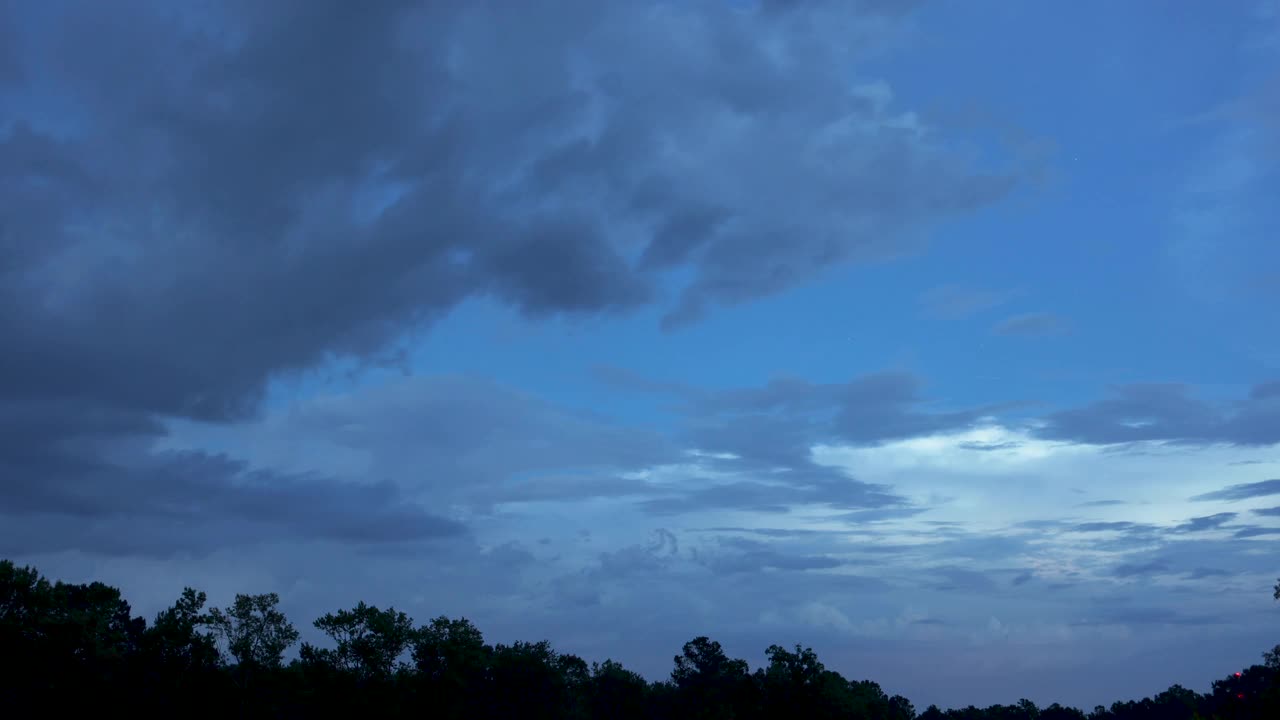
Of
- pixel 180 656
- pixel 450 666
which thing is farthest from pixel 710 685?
pixel 180 656

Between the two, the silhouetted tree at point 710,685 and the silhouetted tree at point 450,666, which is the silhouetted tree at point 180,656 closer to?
the silhouetted tree at point 450,666

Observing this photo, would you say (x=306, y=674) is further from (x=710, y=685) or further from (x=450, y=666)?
(x=710, y=685)

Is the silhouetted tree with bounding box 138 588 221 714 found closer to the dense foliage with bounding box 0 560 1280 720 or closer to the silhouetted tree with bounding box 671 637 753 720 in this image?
the dense foliage with bounding box 0 560 1280 720

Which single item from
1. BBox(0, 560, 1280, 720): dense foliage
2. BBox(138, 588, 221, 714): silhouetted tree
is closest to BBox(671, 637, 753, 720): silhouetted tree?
BBox(0, 560, 1280, 720): dense foliage

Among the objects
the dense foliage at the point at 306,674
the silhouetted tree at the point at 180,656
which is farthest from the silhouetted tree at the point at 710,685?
the silhouetted tree at the point at 180,656

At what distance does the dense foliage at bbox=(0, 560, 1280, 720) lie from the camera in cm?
7681

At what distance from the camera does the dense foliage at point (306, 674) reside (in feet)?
252

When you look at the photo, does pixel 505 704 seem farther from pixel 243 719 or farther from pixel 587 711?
pixel 243 719

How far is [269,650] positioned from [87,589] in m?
15.7

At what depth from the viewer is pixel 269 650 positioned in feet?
292

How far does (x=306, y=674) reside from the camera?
8550cm

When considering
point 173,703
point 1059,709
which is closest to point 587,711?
point 173,703

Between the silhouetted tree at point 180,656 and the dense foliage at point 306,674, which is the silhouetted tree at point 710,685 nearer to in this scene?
the dense foliage at point 306,674

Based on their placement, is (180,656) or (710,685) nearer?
(180,656)
